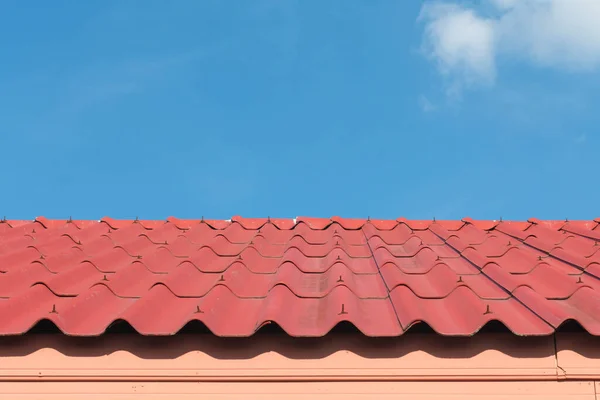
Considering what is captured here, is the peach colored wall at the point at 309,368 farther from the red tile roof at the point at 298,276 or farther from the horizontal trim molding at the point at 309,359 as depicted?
the red tile roof at the point at 298,276

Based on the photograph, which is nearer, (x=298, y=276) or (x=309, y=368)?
(x=309, y=368)

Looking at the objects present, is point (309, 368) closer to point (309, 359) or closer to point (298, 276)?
point (309, 359)

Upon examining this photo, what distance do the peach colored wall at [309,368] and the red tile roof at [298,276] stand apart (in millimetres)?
133

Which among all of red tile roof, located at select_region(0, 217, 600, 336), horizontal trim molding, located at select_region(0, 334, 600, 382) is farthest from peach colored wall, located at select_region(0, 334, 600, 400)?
red tile roof, located at select_region(0, 217, 600, 336)

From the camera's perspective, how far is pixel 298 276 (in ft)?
12.6

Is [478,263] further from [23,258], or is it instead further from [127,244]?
[23,258]

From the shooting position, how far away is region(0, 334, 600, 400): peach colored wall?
118 inches

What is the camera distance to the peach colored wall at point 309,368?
118 inches

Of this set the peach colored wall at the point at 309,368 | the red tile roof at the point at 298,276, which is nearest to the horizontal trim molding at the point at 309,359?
the peach colored wall at the point at 309,368

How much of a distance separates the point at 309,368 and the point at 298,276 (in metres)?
0.92

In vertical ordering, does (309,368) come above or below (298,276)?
below

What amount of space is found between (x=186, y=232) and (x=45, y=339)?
2.38 m

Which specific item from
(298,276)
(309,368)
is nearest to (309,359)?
(309,368)

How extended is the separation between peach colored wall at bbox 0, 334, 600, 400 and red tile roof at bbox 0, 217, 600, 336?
133 millimetres
